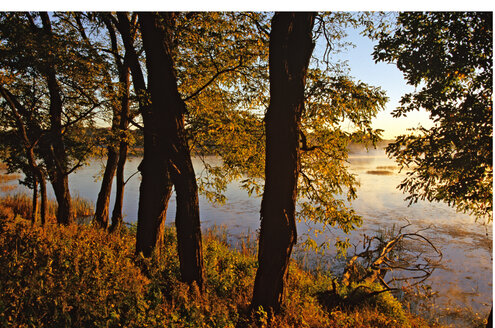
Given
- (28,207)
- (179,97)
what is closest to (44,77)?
(179,97)

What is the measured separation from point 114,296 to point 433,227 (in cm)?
1716

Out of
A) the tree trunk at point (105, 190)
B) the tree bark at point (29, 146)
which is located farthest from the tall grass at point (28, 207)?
the tree bark at point (29, 146)

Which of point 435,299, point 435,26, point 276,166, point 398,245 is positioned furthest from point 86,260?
point 398,245

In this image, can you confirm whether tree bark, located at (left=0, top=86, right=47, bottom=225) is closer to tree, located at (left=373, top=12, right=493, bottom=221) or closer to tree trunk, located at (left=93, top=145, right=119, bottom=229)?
tree trunk, located at (left=93, top=145, right=119, bottom=229)

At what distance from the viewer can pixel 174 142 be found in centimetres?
576

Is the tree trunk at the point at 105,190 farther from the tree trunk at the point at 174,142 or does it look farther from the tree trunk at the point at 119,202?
the tree trunk at the point at 174,142

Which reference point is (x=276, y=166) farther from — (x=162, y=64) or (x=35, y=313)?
(x=35, y=313)

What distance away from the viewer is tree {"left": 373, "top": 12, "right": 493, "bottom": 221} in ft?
14.8

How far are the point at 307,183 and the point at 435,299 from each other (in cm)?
671

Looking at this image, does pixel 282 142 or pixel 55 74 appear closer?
pixel 282 142

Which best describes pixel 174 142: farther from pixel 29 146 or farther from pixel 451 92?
pixel 29 146

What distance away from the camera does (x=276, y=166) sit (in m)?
4.87

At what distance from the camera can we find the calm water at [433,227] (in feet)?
32.1

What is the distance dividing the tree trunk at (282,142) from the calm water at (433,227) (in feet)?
16.0
